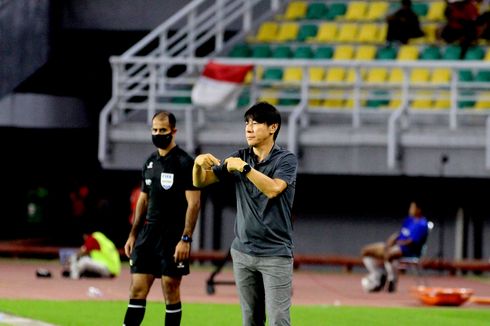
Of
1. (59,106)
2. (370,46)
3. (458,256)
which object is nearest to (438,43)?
(370,46)

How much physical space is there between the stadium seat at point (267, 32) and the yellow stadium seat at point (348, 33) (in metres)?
1.30

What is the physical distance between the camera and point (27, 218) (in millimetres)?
36719

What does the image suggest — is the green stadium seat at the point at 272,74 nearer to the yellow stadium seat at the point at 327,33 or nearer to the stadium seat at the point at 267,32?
the stadium seat at the point at 267,32

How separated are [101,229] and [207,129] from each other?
10.8ft

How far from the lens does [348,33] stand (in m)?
32.2

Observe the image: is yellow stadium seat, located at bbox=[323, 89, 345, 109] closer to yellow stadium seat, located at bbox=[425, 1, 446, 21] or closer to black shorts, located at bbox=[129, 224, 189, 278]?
yellow stadium seat, located at bbox=[425, 1, 446, 21]

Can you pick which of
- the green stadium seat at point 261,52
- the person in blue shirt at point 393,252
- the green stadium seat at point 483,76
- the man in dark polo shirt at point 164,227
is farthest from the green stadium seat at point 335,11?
the man in dark polo shirt at point 164,227

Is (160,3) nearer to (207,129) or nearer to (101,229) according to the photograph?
(207,129)

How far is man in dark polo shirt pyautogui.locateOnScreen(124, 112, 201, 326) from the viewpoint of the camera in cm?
1433

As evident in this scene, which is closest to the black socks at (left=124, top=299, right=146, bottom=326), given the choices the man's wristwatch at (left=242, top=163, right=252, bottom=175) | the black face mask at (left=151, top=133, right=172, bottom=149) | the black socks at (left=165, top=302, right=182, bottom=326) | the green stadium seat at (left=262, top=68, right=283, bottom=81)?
the black socks at (left=165, top=302, right=182, bottom=326)

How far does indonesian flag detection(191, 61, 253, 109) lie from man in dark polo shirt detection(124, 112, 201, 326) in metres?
14.8

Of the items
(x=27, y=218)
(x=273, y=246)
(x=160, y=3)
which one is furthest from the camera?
(x=27, y=218)

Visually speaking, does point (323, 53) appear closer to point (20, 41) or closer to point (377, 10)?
point (377, 10)

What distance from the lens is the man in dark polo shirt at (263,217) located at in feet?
37.6
